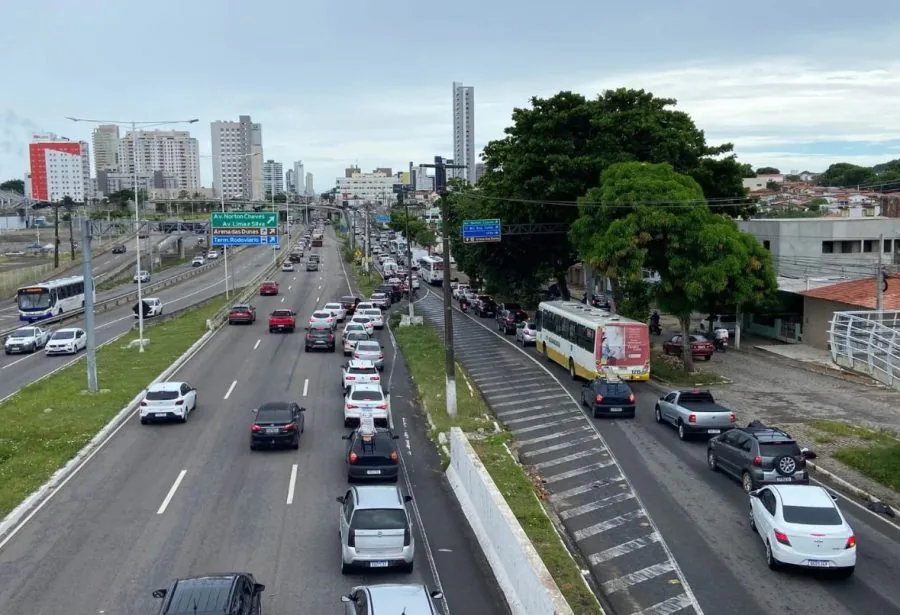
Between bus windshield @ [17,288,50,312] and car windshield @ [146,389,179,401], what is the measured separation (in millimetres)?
34036

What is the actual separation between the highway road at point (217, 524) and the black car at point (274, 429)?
0.34m

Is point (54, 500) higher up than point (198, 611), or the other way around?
point (198, 611)

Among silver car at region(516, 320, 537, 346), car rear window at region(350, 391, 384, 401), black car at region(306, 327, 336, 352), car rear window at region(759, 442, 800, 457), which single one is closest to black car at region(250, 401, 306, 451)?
car rear window at region(350, 391, 384, 401)

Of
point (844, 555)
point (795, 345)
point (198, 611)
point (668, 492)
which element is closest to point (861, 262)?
point (795, 345)

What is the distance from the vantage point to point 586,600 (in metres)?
14.9

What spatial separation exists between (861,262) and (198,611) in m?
55.9

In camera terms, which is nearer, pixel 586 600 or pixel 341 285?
pixel 586 600

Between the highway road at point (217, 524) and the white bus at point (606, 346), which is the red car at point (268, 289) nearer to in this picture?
the white bus at point (606, 346)

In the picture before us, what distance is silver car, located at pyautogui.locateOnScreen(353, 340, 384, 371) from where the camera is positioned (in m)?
40.6

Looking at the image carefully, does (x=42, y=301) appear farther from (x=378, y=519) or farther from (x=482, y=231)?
(x=378, y=519)

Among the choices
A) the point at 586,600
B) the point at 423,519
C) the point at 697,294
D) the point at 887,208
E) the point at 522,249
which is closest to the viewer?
the point at 586,600

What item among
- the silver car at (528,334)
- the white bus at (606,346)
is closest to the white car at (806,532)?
the white bus at (606,346)

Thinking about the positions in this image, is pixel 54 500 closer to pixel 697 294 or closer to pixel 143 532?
pixel 143 532

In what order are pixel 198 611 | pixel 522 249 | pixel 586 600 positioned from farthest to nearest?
pixel 522 249
pixel 586 600
pixel 198 611
